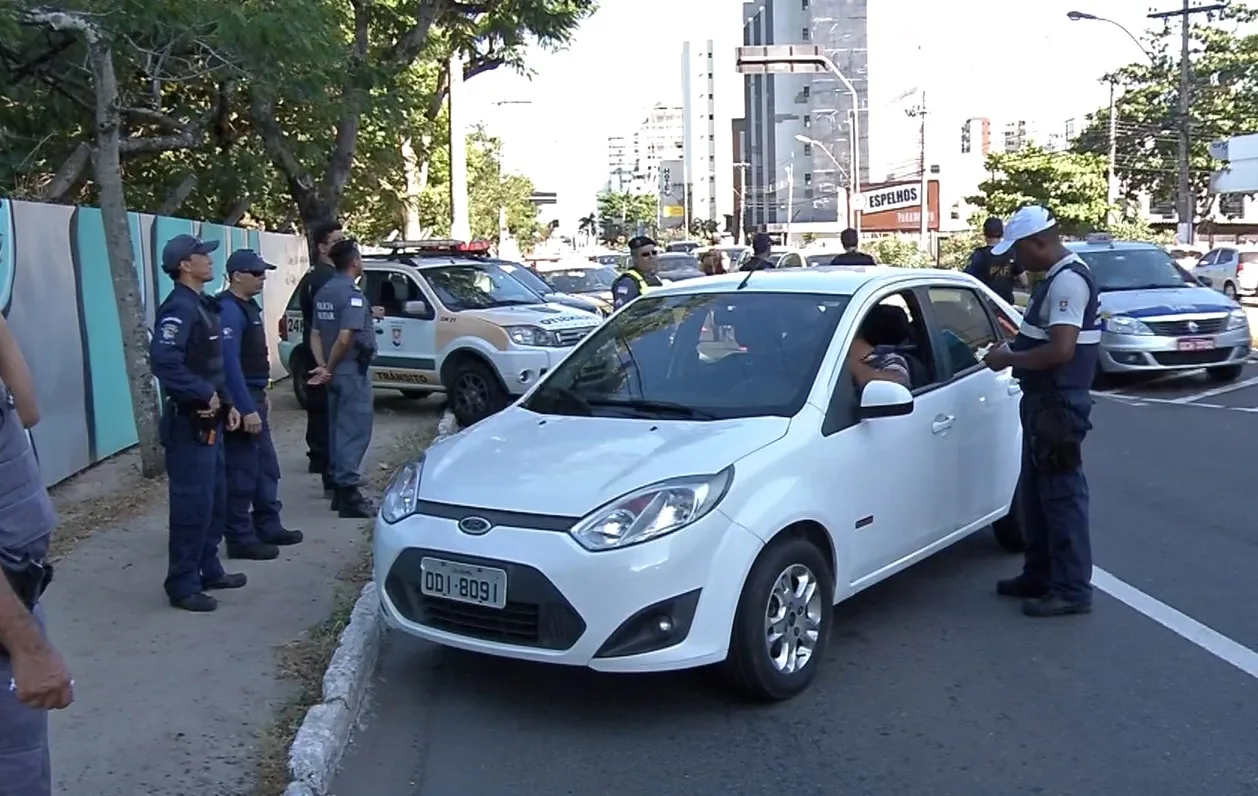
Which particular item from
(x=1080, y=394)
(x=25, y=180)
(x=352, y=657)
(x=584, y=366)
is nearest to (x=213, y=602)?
(x=352, y=657)

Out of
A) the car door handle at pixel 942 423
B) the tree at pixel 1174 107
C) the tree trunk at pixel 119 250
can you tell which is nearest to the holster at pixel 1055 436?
the car door handle at pixel 942 423

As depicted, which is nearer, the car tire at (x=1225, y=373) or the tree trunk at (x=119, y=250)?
the tree trunk at (x=119, y=250)

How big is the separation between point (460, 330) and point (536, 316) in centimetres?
77

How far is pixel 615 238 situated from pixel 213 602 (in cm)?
12726

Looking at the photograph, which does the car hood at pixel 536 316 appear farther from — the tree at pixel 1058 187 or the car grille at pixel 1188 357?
the tree at pixel 1058 187

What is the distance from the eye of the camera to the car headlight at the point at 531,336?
498 inches

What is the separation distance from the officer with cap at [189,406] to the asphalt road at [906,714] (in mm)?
1112

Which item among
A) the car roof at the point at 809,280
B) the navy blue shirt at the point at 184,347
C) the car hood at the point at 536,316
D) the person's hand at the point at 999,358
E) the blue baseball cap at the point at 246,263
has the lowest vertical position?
the car hood at the point at 536,316

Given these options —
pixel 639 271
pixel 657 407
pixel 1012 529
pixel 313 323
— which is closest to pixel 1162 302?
pixel 639 271

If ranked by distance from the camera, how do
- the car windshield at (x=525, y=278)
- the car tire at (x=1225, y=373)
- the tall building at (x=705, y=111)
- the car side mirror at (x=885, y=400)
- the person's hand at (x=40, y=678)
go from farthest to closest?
the tall building at (x=705, y=111)
the car tire at (x=1225, y=373)
the car windshield at (x=525, y=278)
the car side mirror at (x=885, y=400)
the person's hand at (x=40, y=678)

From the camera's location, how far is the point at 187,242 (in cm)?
628

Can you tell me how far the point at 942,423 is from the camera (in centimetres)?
631

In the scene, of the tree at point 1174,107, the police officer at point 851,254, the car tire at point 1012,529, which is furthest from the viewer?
the tree at point 1174,107

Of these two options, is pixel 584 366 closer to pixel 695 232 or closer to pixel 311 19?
pixel 311 19
